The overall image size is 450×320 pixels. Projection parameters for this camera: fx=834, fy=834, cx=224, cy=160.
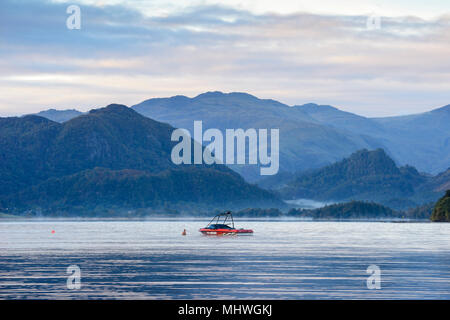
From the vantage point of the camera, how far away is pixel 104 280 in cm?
8200

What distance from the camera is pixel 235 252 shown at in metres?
131

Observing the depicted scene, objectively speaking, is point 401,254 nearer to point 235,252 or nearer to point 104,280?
point 235,252

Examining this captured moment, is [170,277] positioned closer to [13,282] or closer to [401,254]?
[13,282]

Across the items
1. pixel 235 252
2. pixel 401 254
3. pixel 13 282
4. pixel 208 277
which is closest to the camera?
pixel 13 282

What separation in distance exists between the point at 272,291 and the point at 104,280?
735 inches

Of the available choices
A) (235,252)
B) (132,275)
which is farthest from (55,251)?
(132,275)
